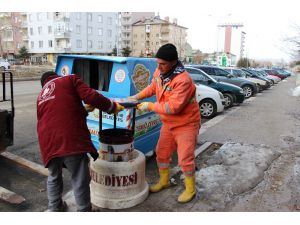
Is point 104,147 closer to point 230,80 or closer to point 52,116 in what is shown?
point 52,116

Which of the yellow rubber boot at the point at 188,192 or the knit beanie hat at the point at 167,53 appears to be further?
the yellow rubber boot at the point at 188,192

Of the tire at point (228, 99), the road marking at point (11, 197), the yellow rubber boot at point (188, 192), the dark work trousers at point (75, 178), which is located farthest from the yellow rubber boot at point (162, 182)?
the tire at point (228, 99)

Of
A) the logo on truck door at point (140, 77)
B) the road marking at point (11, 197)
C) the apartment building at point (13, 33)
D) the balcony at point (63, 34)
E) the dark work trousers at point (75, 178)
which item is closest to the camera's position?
the dark work trousers at point (75, 178)

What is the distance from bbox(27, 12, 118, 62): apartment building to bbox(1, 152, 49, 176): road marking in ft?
199

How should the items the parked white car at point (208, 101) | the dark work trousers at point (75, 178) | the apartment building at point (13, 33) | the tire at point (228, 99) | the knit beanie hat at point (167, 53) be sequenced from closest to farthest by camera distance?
1. the dark work trousers at point (75, 178)
2. the knit beanie hat at point (167, 53)
3. the parked white car at point (208, 101)
4. the tire at point (228, 99)
5. the apartment building at point (13, 33)

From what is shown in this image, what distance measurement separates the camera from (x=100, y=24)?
70.3 metres

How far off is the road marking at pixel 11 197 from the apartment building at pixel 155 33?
87929 millimetres

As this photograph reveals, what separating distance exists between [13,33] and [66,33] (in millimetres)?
18555

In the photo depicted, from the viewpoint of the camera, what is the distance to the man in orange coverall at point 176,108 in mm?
3506

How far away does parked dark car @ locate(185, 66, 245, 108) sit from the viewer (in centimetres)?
1199

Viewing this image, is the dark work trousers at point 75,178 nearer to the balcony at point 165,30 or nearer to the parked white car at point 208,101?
the parked white car at point 208,101

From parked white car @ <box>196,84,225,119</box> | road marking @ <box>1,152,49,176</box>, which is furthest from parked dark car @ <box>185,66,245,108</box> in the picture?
road marking @ <box>1,152,49,176</box>

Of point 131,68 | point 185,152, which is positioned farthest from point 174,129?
point 131,68

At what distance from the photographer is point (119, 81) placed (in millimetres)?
4531
